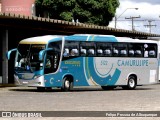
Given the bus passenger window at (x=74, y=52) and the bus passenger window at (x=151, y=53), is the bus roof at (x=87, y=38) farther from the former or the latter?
the bus passenger window at (x=151, y=53)

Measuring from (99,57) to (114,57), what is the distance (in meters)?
1.21

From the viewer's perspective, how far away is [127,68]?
106 feet

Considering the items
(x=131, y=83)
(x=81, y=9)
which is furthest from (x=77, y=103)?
(x=81, y=9)

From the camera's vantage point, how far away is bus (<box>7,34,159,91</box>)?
28.3m

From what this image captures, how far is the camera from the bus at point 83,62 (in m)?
28.3

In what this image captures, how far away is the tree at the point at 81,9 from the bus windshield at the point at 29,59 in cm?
2455

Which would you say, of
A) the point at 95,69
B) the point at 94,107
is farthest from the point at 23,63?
the point at 94,107

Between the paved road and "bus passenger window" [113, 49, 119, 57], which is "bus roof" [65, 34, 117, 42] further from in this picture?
the paved road

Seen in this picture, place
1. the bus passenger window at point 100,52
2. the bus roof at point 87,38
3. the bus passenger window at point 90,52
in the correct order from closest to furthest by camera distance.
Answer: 1. the bus roof at point 87,38
2. the bus passenger window at point 90,52
3. the bus passenger window at point 100,52

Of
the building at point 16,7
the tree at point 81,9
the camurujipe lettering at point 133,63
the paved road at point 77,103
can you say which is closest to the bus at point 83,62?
the camurujipe lettering at point 133,63

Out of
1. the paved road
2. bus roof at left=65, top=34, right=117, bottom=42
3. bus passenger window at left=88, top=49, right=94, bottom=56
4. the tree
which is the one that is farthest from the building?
the paved road

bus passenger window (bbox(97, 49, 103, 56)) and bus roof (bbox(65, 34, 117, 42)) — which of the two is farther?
bus passenger window (bbox(97, 49, 103, 56))

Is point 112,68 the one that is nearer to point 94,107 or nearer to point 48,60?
point 48,60

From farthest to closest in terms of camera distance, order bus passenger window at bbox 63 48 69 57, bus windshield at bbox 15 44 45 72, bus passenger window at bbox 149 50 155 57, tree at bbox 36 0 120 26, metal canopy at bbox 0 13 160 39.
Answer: tree at bbox 36 0 120 26, bus passenger window at bbox 149 50 155 57, metal canopy at bbox 0 13 160 39, bus passenger window at bbox 63 48 69 57, bus windshield at bbox 15 44 45 72
